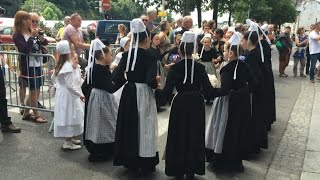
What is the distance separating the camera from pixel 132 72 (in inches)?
189

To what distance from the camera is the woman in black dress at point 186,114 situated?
15.4 ft

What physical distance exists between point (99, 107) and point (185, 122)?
128cm

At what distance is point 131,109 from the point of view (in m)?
4.84

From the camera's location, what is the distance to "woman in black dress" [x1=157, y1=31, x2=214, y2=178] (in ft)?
15.4

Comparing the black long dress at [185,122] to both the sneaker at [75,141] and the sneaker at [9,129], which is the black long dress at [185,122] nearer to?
the sneaker at [75,141]

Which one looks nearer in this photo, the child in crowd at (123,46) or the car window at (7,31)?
the child in crowd at (123,46)

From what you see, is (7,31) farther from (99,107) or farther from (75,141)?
(99,107)

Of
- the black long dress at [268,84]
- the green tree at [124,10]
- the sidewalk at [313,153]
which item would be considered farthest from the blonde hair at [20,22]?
the green tree at [124,10]

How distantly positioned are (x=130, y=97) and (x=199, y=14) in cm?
2548

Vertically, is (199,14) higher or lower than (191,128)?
higher

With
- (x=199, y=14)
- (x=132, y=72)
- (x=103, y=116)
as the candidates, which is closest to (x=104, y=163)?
(x=103, y=116)

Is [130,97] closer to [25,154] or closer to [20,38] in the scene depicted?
[25,154]

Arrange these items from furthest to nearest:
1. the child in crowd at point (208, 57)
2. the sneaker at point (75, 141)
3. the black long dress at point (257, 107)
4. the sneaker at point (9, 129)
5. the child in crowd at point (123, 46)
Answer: the child in crowd at point (208, 57) < the sneaker at point (9, 129) < the child in crowd at point (123, 46) < the sneaker at point (75, 141) < the black long dress at point (257, 107)

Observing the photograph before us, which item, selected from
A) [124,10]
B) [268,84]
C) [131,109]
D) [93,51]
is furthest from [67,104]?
[124,10]
